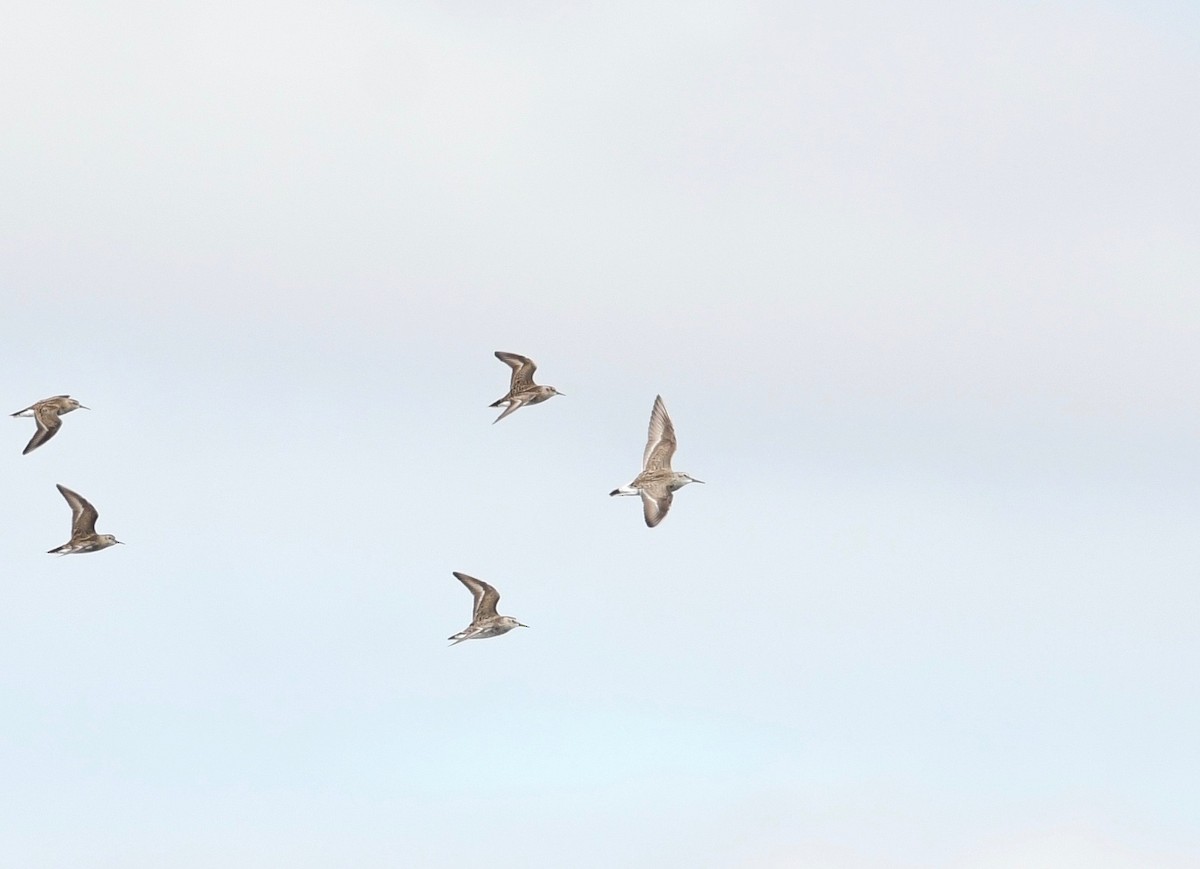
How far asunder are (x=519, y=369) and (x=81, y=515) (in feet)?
54.6

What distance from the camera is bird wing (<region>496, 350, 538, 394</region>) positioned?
79562mm

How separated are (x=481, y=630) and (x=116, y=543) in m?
12.4

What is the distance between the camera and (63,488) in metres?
70.9

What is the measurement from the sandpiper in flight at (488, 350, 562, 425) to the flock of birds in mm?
50

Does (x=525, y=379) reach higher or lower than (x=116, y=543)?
higher

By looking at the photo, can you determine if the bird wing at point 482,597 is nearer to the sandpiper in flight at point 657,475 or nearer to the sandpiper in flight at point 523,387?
the sandpiper in flight at point 657,475

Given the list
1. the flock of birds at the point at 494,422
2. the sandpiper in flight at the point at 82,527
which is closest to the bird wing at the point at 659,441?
the flock of birds at the point at 494,422

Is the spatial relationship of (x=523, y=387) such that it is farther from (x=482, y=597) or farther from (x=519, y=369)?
(x=482, y=597)

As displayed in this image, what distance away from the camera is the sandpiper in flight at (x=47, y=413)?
245ft

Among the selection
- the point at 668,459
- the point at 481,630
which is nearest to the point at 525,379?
the point at 668,459

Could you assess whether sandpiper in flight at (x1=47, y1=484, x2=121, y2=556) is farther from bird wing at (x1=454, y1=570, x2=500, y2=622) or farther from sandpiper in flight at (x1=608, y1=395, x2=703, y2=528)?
sandpiper in flight at (x1=608, y1=395, x2=703, y2=528)

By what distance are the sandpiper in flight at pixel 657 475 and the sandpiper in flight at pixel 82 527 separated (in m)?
16.8

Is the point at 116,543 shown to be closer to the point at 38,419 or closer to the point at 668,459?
the point at 38,419

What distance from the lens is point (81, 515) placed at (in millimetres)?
71688
